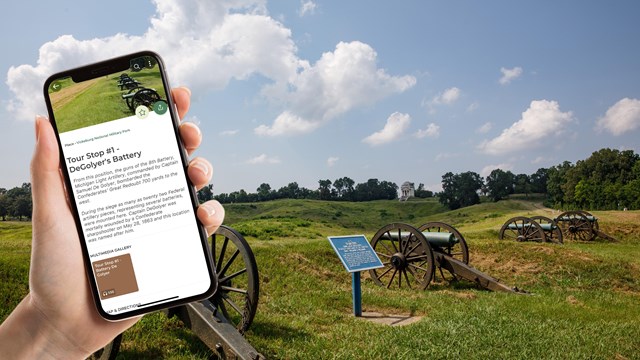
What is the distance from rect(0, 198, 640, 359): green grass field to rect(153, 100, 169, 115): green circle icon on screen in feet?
17.3

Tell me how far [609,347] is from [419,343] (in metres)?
2.87

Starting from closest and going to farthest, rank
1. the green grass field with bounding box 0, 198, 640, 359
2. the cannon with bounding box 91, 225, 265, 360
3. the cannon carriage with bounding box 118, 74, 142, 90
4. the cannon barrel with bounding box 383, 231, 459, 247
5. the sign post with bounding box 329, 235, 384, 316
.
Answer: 1. the cannon carriage with bounding box 118, 74, 142, 90
2. the cannon with bounding box 91, 225, 265, 360
3. the green grass field with bounding box 0, 198, 640, 359
4. the sign post with bounding box 329, 235, 384, 316
5. the cannon barrel with bounding box 383, 231, 459, 247

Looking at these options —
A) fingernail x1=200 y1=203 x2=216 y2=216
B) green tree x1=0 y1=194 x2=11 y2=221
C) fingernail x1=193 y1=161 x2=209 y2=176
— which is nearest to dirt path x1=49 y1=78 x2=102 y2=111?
fingernail x1=193 y1=161 x2=209 y2=176

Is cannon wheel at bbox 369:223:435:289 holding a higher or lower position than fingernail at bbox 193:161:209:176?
lower

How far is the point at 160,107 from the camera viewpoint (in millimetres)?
2158

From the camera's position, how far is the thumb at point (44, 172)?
1875mm

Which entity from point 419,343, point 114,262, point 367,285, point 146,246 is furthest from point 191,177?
point 367,285

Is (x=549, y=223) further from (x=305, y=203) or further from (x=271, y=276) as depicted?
(x=305, y=203)

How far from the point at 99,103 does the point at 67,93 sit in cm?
15

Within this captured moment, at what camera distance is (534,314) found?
944cm

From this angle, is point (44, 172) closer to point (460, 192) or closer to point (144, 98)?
point (144, 98)

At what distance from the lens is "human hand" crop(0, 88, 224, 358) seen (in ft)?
6.10

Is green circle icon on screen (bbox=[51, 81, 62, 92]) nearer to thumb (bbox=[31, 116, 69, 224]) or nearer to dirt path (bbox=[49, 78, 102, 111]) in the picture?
dirt path (bbox=[49, 78, 102, 111])

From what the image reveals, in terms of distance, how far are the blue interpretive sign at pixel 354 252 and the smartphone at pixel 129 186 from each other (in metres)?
7.54
